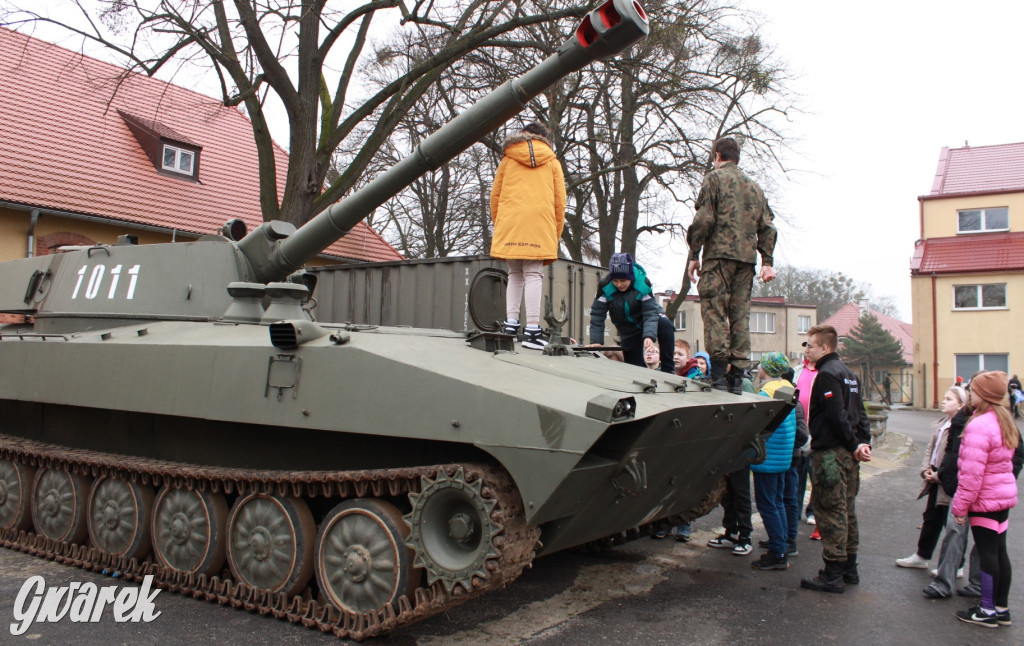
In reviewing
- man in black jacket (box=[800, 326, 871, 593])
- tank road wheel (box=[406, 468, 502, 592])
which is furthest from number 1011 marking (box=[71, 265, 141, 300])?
man in black jacket (box=[800, 326, 871, 593])

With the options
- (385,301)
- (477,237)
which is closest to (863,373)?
(477,237)

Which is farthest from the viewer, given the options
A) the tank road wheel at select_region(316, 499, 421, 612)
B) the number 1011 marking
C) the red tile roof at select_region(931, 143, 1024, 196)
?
the red tile roof at select_region(931, 143, 1024, 196)

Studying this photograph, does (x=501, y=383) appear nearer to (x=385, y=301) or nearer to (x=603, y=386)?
(x=603, y=386)

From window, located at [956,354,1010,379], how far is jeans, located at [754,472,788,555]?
77.3ft

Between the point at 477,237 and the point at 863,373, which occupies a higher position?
the point at 477,237

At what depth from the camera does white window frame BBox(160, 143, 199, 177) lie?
16984mm

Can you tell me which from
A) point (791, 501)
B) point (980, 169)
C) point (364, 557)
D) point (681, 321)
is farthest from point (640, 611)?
point (681, 321)

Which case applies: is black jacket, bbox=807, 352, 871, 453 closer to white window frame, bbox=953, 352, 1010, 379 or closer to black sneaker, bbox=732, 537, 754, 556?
black sneaker, bbox=732, 537, 754, 556

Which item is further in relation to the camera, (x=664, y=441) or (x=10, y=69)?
(x=10, y=69)

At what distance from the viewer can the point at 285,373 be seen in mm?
4574

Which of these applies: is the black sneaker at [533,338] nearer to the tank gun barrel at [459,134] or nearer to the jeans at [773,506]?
the tank gun barrel at [459,134]

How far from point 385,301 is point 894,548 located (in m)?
8.82

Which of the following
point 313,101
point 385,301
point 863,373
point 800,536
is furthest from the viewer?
point 863,373

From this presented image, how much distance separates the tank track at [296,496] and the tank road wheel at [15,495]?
2.4 inches
